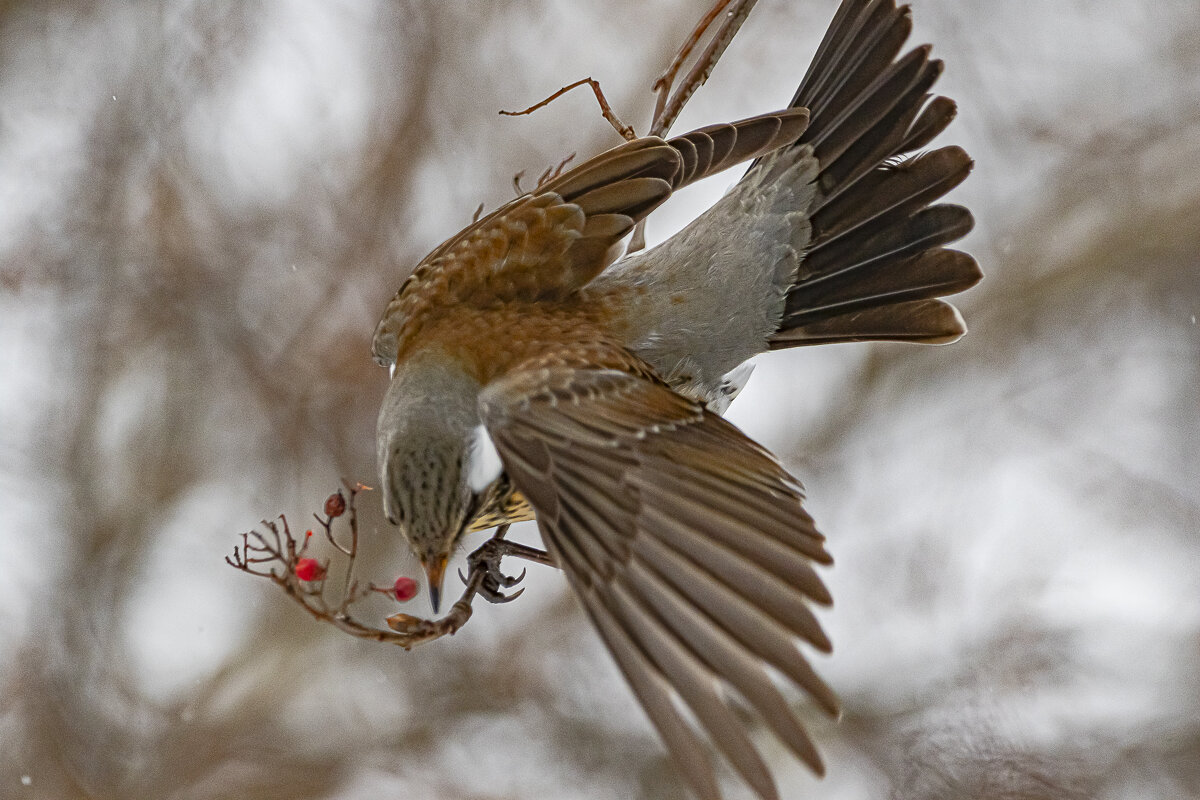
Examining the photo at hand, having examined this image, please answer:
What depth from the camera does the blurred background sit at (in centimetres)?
429

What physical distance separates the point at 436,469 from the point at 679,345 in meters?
0.71

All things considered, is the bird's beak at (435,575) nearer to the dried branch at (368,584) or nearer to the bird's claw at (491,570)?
the dried branch at (368,584)

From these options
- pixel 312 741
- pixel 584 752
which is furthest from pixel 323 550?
pixel 584 752

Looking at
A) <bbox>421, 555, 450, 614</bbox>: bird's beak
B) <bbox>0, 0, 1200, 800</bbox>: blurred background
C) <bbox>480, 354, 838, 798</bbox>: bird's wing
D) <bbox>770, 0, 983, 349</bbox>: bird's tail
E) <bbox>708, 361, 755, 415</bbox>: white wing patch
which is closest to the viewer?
<bbox>480, 354, 838, 798</bbox>: bird's wing

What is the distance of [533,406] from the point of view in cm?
218

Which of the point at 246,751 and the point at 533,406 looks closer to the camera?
the point at 533,406

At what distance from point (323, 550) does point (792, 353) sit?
217 cm

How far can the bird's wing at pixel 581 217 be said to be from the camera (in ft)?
7.95

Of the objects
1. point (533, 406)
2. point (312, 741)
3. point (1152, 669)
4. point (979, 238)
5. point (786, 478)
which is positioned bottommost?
point (1152, 669)

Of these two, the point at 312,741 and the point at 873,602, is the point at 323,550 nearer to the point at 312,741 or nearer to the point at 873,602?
the point at 312,741

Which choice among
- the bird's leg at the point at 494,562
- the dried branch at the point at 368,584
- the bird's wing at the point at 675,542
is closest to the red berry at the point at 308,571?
the dried branch at the point at 368,584

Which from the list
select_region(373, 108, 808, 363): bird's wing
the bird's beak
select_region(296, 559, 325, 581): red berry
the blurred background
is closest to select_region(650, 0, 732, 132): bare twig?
select_region(373, 108, 808, 363): bird's wing

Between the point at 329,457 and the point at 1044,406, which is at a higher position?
the point at 329,457

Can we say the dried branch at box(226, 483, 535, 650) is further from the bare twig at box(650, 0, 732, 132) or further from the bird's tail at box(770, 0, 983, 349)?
the bare twig at box(650, 0, 732, 132)
